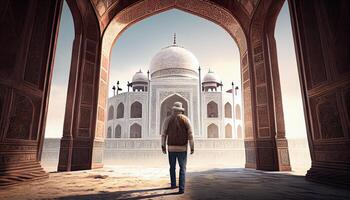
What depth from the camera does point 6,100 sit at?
316cm

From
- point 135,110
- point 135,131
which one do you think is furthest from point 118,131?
point 135,110

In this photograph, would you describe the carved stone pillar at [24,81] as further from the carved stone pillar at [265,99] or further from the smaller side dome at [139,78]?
the smaller side dome at [139,78]

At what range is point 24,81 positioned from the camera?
356cm

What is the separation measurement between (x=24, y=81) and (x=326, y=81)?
4.86m

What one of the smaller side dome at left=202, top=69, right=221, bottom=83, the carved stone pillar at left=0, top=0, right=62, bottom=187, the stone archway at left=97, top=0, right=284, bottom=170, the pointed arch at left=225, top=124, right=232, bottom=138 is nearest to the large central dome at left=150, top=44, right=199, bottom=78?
the smaller side dome at left=202, top=69, right=221, bottom=83

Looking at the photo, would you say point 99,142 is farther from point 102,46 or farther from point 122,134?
point 122,134

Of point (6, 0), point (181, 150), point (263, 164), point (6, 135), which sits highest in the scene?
point (6, 0)

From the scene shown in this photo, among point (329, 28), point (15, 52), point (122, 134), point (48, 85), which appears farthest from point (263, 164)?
point (122, 134)

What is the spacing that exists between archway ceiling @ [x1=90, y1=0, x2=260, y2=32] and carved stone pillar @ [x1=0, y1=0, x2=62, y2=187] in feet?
9.00

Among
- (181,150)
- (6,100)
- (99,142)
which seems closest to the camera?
(181,150)

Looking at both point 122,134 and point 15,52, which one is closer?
point 15,52

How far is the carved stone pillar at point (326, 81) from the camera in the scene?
10.2ft

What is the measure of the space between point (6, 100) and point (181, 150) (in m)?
2.62

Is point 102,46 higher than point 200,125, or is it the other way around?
point 102,46
